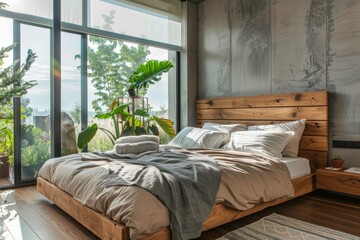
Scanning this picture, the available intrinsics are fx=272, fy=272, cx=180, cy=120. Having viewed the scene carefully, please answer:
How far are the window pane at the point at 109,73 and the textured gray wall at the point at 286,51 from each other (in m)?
1.13

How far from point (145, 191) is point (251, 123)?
103 inches

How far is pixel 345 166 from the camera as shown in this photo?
3.18m

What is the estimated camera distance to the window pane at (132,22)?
Answer: 415 centimetres

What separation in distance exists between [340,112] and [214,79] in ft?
6.86

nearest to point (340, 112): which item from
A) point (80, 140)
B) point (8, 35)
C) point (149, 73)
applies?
point (149, 73)

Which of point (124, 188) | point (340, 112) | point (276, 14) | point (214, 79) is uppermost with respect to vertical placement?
point (276, 14)

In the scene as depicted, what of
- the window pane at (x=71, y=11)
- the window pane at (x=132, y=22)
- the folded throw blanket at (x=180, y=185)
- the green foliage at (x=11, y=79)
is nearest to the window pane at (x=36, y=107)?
the window pane at (x=71, y=11)

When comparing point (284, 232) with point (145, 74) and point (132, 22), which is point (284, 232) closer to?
point (145, 74)

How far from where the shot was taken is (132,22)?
176 inches

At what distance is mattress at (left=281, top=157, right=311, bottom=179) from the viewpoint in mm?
2926

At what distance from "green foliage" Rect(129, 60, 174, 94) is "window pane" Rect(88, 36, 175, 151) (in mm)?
303

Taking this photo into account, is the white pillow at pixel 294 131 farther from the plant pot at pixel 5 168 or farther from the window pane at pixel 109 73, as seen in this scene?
the plant pot at pixel 5 168

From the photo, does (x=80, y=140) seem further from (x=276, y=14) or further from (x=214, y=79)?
(x=276, y=14)

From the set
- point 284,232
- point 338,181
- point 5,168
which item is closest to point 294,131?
point 338,181
